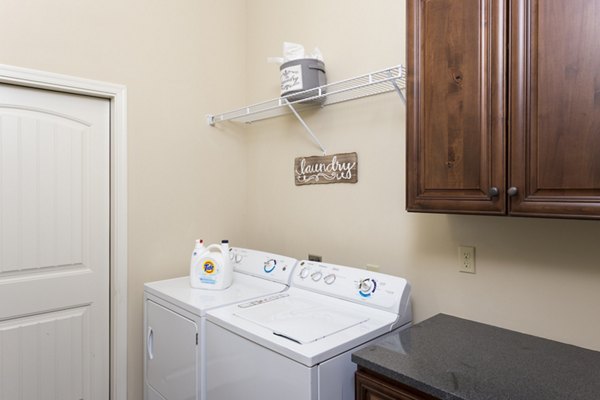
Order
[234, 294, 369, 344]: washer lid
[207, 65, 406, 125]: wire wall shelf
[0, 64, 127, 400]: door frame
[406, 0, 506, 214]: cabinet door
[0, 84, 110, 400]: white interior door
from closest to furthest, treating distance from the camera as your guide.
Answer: [406, 0, 506, 214]: cabinet door
[234, 294, 369, 344]: washer lid
[207, 65, 406, 125]: wire wall shelf
[0, 84, 110, 400]: white interior door
[0, 64, 127, 400]: door frame

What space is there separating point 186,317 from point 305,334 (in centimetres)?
67

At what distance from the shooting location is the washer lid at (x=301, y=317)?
52.2 inches

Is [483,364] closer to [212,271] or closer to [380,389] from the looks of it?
[380,389]

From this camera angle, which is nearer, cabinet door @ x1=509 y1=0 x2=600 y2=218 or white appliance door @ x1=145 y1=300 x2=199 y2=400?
cabinet door @ x1=509 y1=0 x2=600 y2=218

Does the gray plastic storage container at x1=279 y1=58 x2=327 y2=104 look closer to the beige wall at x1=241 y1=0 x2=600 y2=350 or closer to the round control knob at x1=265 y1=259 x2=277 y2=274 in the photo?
the beige wall at x1=241 y1=0 x2=600 y2=350

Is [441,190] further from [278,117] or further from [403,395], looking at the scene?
[278,117]

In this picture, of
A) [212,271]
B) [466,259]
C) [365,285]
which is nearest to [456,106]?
[466,259]

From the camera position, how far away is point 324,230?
2150 millimetres

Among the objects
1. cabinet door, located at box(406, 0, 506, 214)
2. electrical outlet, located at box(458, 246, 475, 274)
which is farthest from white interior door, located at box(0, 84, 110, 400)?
electrical outlet, located at box(458, 246, 475, 274)

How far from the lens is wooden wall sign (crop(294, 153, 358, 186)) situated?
77.9 inches

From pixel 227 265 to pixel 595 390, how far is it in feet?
5.10

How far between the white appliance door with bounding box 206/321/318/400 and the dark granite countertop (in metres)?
0.19

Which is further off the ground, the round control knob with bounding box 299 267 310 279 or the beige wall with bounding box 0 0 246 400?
the beige wall with bounding box 0 0 246 400

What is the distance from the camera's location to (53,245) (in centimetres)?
193
